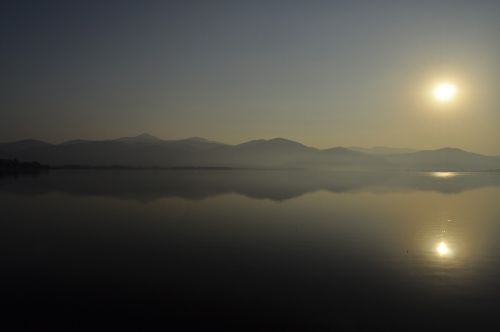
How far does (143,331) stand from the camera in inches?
593

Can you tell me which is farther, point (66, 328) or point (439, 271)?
point (439, 271)

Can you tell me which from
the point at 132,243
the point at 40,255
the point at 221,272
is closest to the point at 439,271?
the point at 221,272

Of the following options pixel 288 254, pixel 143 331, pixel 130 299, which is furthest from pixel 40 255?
pixel 288 254

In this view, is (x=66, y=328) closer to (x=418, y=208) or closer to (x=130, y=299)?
(x=130, y=299)

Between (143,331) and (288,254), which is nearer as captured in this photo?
(143,331)

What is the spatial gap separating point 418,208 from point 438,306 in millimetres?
46799

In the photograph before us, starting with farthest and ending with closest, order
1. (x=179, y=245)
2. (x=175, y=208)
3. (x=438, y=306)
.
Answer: (x=175, y=208) → (x=179, y=245) → (x=438, y=306)

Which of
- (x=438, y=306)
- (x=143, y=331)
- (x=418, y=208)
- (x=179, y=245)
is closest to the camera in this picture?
(x=143, y=331)

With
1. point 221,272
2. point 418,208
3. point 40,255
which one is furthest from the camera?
point 418,208

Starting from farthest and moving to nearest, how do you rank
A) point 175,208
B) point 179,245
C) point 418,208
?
point 418,208, point 175,208, point 179,245

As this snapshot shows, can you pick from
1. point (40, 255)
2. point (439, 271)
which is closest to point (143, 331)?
point (40, 255)

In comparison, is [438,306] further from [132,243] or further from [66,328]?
[132,243]

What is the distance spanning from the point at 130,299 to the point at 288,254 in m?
13.9

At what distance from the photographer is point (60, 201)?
64062 millimetres
